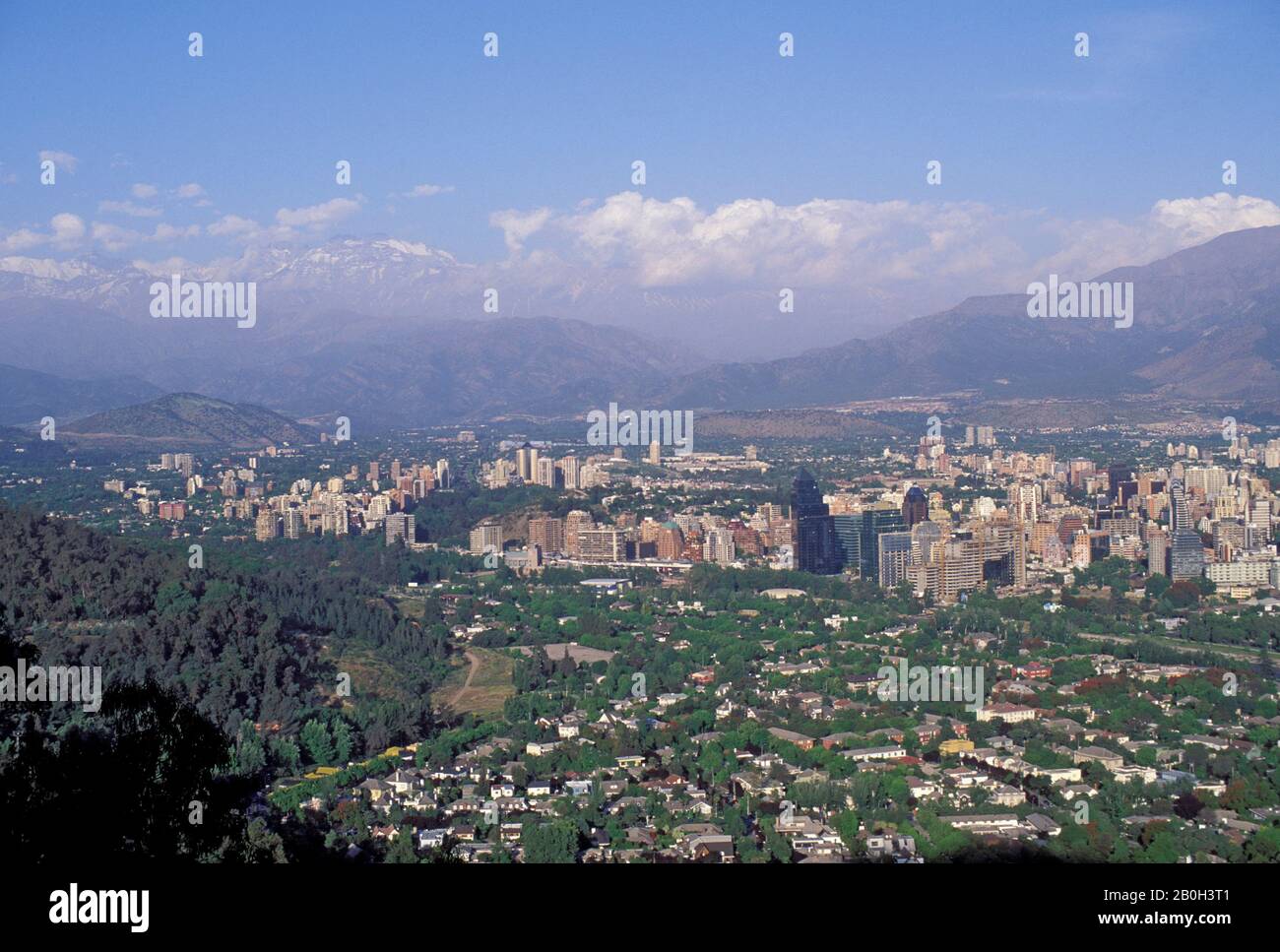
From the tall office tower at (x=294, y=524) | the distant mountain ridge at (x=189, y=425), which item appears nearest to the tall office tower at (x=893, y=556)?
the tall office tower at (x=294, y=524)

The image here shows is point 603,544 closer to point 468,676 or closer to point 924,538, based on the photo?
point 924,538

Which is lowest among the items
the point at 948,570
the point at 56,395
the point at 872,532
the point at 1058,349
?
the point at 948,570

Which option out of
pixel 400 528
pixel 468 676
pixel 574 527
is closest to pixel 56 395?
pixel 400 528

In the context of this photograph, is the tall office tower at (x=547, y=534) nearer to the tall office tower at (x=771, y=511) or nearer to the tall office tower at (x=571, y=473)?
the tall office tower at (x=771, y=511)

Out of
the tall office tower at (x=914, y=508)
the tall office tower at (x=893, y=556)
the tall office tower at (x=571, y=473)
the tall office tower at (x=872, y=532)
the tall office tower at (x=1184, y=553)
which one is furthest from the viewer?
the tall office tower at (x=571, y=473)

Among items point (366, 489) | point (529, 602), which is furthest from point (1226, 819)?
point (366, 489)

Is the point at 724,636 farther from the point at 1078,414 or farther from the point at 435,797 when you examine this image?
the point at 1078,414
